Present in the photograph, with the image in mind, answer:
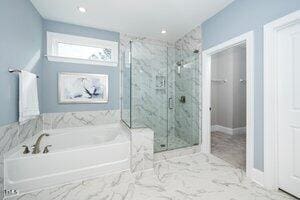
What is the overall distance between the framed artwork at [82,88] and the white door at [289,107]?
293cm

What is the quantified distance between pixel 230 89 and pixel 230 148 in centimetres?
189

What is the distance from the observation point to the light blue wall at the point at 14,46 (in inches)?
64.7

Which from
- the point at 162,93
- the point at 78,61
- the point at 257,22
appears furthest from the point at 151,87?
the point at 257,22

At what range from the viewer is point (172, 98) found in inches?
132

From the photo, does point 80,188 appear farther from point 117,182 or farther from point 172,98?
point 172,98

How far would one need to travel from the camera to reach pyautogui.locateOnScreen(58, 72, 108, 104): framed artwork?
2863 millimetres

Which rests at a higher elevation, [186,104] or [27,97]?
[27,97]

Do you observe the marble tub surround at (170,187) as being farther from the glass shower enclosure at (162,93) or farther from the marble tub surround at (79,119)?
the marble tub surround at (79,119)

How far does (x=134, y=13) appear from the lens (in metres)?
2.57

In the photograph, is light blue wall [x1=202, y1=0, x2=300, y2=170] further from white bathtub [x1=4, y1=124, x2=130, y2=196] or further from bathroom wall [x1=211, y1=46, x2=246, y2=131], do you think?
bathroom wall [x1=211, y1=46, x2=246, y2=131]

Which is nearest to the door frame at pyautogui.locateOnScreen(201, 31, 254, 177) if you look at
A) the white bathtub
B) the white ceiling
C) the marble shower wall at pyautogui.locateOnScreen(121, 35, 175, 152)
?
the white ceiling

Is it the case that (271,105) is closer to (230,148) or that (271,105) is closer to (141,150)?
(230,148)

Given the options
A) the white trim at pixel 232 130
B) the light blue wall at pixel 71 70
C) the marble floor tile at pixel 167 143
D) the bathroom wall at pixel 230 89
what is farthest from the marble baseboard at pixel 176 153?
the bathroom wall at pixel 230 89

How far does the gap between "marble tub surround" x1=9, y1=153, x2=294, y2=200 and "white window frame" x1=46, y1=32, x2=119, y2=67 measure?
2.26 metres
